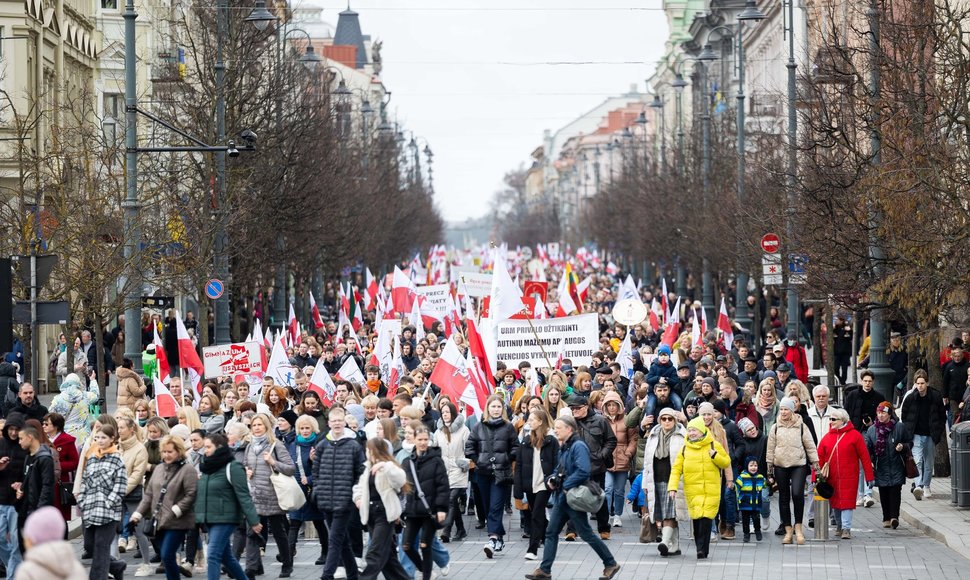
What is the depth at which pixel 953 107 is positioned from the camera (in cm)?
1955

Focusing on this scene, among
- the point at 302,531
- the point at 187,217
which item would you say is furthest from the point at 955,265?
the point at 187,217

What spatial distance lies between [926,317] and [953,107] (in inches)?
117

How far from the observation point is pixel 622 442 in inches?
Result: 720

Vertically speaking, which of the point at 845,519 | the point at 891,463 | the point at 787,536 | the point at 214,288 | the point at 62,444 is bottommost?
the point at 787,536

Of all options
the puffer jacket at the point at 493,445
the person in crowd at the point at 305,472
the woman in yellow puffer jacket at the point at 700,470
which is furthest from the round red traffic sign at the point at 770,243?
the person in crowd at the point at 305,472

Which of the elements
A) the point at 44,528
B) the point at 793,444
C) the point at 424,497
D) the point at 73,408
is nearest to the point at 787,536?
the point at 793,444

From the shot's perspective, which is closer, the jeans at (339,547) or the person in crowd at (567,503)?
the jeans at (339,547)

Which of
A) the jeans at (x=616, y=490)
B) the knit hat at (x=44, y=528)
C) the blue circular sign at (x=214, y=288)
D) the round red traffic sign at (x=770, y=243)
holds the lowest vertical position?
the jeans at (x=616, y=490)

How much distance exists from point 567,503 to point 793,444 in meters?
3.27

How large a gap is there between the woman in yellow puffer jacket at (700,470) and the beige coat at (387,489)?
3143 mm

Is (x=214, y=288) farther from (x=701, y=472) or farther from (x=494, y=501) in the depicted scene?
(x=701, y=472)

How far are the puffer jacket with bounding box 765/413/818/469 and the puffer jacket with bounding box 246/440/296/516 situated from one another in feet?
16.1

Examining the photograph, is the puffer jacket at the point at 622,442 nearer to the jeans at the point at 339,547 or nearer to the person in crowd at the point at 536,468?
the person in crowd at the point at 536,468

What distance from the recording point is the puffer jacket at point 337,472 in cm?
1420
